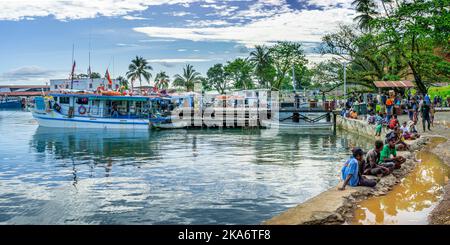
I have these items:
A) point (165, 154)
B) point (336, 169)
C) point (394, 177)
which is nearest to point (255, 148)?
point (165, 154)

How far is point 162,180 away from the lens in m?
15.8

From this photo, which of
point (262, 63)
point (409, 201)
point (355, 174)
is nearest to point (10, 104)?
point (262, 63)

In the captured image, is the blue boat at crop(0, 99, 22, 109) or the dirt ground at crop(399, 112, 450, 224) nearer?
the dirt ground at crop(399, 112, 450, 224)

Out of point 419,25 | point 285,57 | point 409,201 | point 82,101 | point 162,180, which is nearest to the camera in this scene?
point 409,201

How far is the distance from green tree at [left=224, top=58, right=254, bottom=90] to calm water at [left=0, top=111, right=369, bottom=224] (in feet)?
176

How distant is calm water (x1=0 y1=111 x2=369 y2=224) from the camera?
1111 centimetres

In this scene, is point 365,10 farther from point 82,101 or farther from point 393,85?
point 82,101

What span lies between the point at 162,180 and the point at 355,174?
313 inches

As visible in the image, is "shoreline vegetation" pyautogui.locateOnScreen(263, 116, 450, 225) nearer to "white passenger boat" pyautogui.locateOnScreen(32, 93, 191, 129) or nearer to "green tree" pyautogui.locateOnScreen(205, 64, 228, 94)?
"white passenger boat" pyautogui.locateOnScreen(32, 93, 191, 129)

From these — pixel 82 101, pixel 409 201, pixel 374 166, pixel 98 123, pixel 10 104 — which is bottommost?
pixel 409 201

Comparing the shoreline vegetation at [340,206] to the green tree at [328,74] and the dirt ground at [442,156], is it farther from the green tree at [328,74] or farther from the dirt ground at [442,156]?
the green tree at [328,74]

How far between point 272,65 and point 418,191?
6589 centimetres

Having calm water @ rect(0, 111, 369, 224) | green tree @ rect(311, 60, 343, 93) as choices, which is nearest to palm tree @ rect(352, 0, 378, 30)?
green tree @ rect(311, 60, 343, 93)
